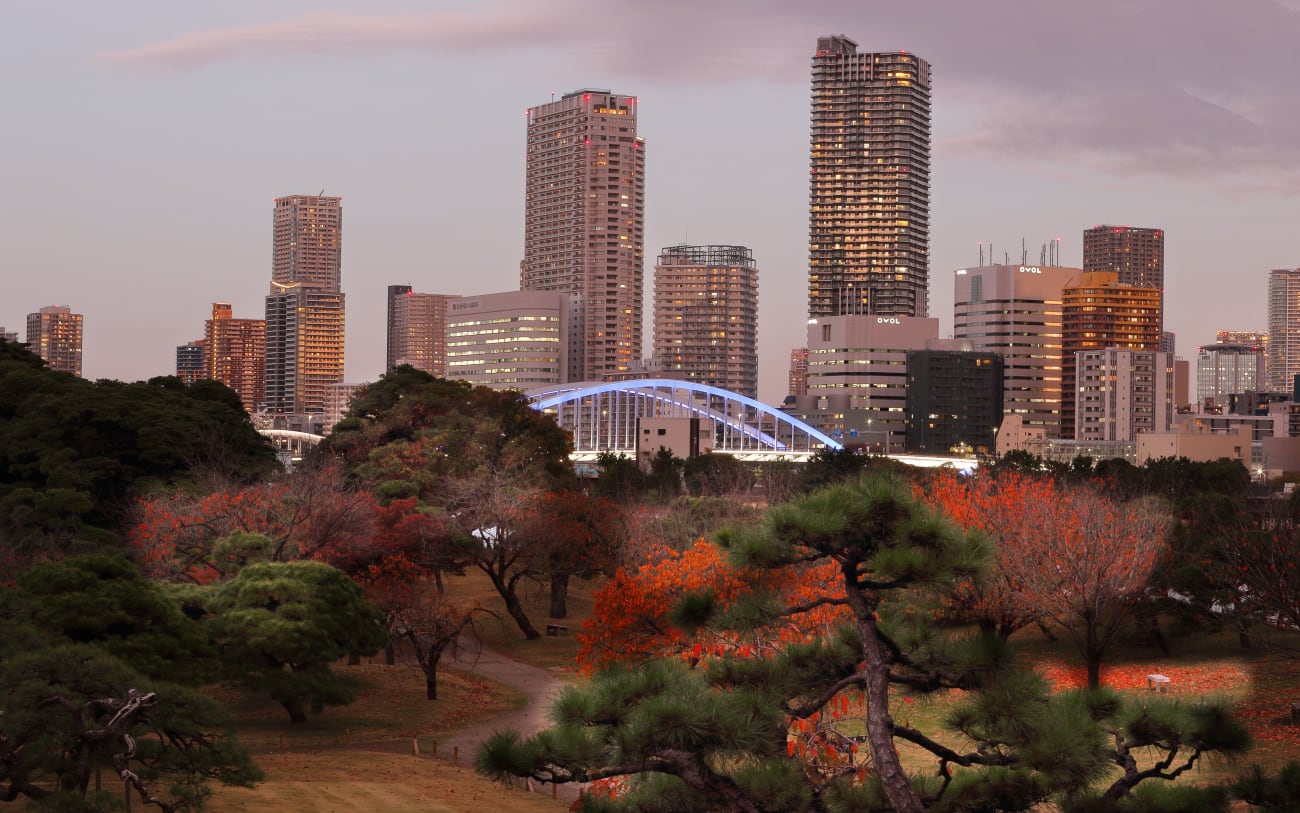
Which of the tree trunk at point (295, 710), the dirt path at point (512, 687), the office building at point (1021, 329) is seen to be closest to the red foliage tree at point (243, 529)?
the tree trunk at point (295, 710)

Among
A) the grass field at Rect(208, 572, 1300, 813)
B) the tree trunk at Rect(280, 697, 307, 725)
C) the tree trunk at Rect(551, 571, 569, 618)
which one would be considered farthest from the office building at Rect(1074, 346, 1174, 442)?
the tree trunk at Rect(280, 697, 307, 725)

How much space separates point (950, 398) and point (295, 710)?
153263 millimetres

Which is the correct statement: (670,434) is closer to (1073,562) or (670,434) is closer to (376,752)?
(1073,562)

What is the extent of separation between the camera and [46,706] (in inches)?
590

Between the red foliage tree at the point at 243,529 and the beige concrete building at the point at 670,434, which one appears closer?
the red foliage tree at the point at 243,529

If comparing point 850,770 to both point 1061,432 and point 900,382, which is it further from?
point 1061,432

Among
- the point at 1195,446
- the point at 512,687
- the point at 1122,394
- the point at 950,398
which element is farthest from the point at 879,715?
the point at 950,398

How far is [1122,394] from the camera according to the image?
542 feet

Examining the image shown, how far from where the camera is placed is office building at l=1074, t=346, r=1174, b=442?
16150cm

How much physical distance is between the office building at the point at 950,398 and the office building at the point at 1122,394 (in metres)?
11.5

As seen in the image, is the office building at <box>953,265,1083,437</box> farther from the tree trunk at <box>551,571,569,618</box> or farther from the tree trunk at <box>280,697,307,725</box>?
the tree trunk at <box>280,697,307,725</box>

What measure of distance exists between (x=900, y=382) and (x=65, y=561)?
6553 inches

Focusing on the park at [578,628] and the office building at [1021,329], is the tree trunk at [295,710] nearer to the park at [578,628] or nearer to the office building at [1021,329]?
the park at [578,628]

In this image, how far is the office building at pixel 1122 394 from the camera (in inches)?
6358
